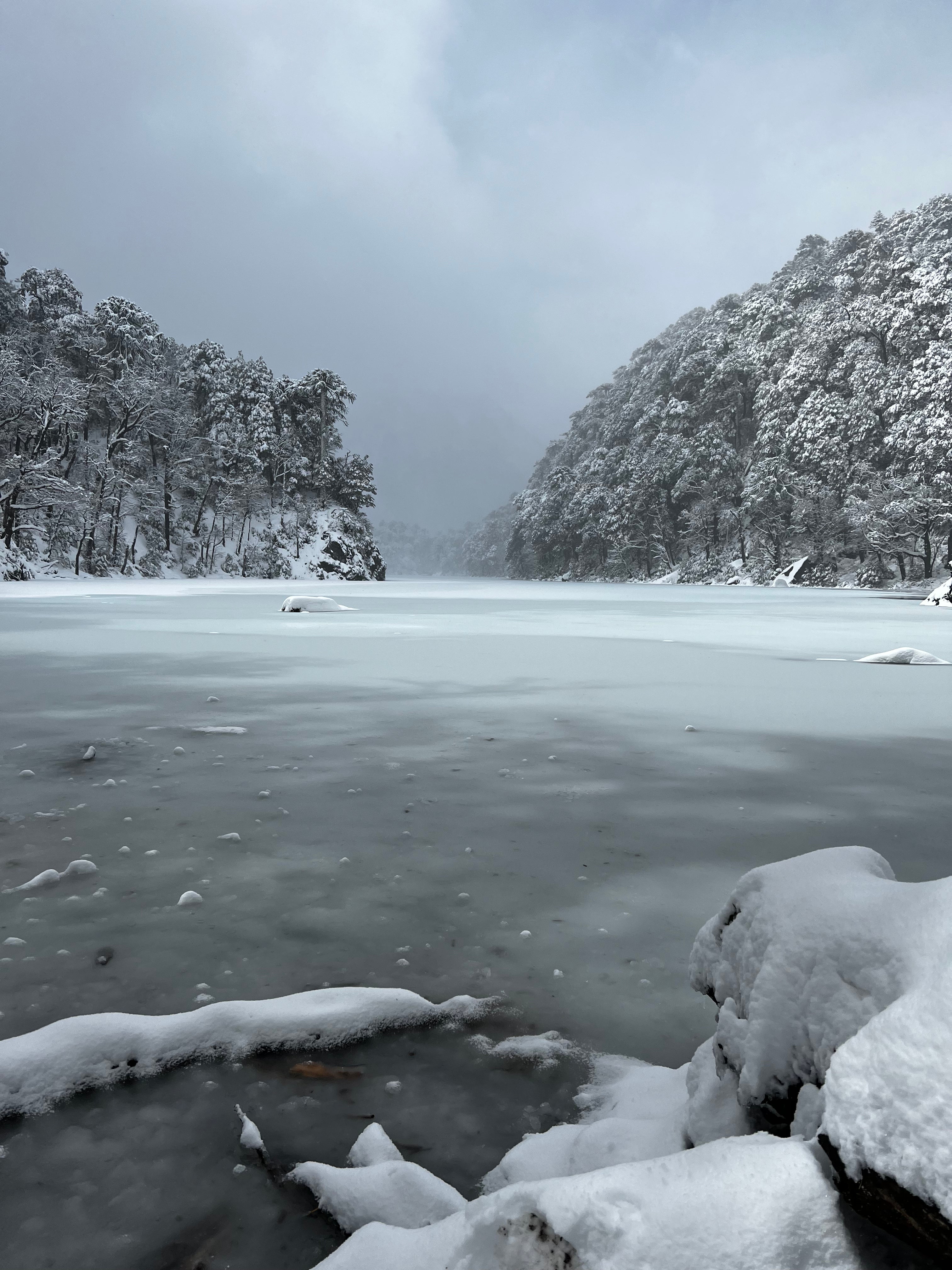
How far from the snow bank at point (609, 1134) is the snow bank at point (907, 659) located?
19.2ft

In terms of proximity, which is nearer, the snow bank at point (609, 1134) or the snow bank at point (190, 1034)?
the snow bank at point (609, 1134)

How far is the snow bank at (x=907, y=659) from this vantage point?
20.3 ft

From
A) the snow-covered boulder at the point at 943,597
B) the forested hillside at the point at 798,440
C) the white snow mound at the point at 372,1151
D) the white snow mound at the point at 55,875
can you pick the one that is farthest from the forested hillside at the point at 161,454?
the white snow mound at the point at 372,1151

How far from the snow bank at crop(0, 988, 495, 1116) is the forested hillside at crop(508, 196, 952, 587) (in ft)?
96.4

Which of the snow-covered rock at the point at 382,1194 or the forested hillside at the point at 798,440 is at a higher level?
the forested hillside at the point at 798,440

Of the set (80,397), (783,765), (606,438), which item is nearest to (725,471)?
(606,438)

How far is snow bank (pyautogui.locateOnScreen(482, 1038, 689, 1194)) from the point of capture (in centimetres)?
104

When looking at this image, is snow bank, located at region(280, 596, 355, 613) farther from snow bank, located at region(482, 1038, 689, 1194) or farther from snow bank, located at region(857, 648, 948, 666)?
A: snow bank, located at region(482, 1038, 689, 1194)

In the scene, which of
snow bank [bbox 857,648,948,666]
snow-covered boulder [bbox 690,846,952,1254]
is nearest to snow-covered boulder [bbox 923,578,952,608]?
snow bank [bbox 857,648,948,666]

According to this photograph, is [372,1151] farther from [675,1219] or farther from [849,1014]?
[849,1014]

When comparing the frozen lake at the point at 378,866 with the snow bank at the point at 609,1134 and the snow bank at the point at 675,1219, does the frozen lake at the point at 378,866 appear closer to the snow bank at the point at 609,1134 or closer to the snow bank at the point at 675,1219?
the snow bank at the point at 609,1134

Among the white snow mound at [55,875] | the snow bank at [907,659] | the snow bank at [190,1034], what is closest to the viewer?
the snow bank at [190,1034]

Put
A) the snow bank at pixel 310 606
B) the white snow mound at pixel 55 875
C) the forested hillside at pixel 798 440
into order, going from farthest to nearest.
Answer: the forested hillside at pixel 798 440 < the snow bank at pixel 310 606 < the white snow mound at pixel 55 875

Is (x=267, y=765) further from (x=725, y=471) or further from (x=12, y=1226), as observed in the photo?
(x=725, y=471)
